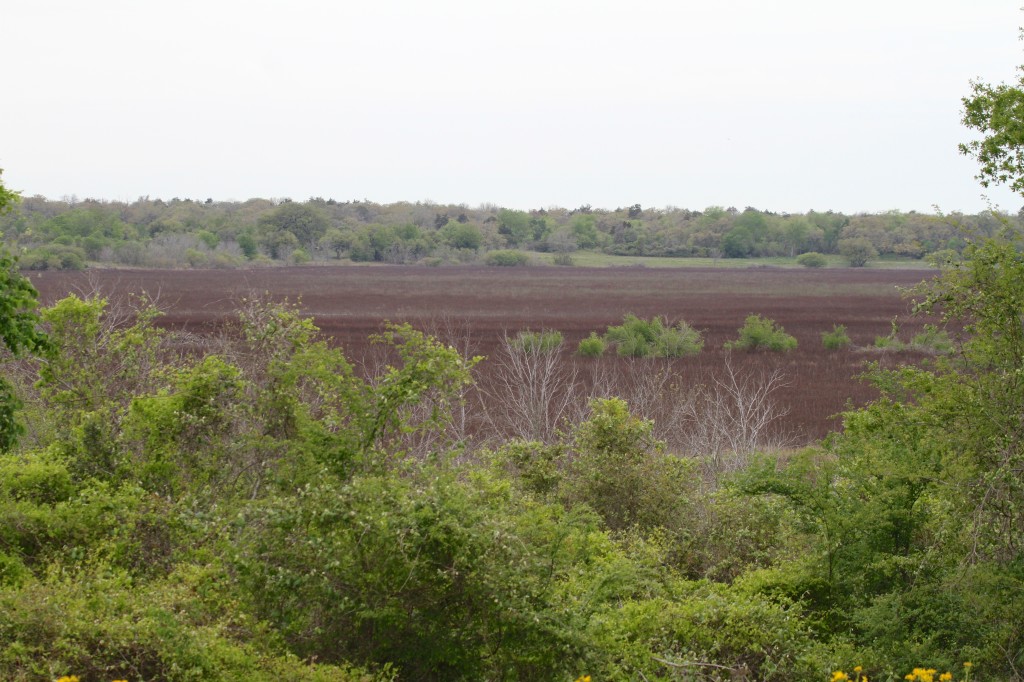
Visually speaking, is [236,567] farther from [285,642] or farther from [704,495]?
[704,495]

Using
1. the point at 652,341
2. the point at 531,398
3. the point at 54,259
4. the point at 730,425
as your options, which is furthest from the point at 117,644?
the point at 54,259

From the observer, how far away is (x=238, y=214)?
16125 cm

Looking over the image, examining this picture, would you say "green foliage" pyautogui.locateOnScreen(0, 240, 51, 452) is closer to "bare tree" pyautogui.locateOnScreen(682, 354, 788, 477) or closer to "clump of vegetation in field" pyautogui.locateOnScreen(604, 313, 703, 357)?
"bare tree" pyautogui.locateOnScreen(682, 354, 788, 477)

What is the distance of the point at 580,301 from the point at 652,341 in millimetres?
25724

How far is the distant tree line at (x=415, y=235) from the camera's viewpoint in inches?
4400

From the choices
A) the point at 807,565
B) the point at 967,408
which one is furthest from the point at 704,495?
the point at 967,408

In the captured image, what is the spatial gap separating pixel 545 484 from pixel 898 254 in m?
115

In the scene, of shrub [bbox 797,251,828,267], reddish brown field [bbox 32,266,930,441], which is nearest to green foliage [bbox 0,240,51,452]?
reddish brown field [bbox 32,266,930,441]

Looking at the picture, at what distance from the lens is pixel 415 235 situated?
13300 cm

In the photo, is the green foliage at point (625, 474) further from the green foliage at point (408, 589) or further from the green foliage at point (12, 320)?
the green foliage at point (12, 320)

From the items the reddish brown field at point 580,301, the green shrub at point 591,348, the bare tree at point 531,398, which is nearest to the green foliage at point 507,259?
the reddish brown field at point 580,301

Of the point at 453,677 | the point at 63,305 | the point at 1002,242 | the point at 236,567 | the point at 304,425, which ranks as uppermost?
the point at 1002,242

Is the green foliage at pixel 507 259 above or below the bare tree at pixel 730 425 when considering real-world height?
above

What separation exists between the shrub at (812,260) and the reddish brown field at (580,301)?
39.8ft
